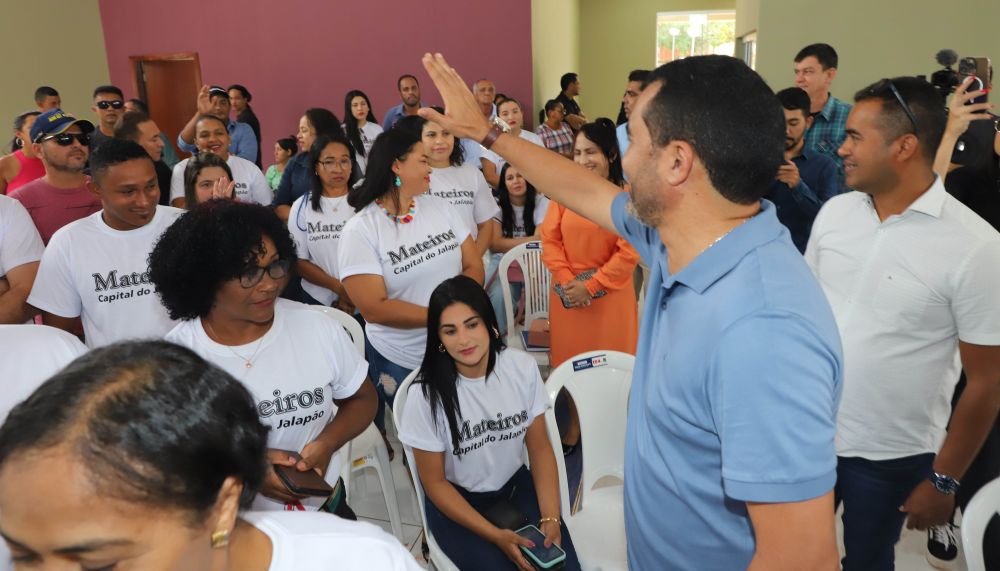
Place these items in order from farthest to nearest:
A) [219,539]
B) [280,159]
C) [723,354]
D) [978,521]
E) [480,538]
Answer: [280,159]
[480,538]
[978,521]
[723,354]
[219,539]

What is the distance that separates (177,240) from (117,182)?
0.73 metres

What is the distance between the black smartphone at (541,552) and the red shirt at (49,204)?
2654 mm

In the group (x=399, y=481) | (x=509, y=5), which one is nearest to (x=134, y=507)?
(x=399, y=481)

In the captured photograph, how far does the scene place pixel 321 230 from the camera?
11.6ft

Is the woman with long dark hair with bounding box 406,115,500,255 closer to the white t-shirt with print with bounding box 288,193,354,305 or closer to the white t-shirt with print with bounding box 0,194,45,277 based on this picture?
the white t-shirt with print with bounding box 288,193,354,305

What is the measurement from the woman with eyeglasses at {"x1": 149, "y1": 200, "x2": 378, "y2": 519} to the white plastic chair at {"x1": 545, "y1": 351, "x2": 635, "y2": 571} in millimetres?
793

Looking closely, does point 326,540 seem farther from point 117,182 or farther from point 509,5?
point 509,5

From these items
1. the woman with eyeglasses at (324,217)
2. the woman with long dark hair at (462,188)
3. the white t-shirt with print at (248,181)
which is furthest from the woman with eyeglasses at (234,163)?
the woman with long dark hair at (462,188)

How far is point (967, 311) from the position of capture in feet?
5.32

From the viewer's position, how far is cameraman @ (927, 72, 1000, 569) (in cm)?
223

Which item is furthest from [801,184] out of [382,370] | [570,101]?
[570,101]

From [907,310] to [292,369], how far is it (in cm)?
165

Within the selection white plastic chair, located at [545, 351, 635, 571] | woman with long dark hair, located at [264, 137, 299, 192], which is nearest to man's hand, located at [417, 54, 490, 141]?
white plastic chair, located at [545, 351, 635, 571]

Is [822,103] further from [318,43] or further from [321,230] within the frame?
[318,43]
